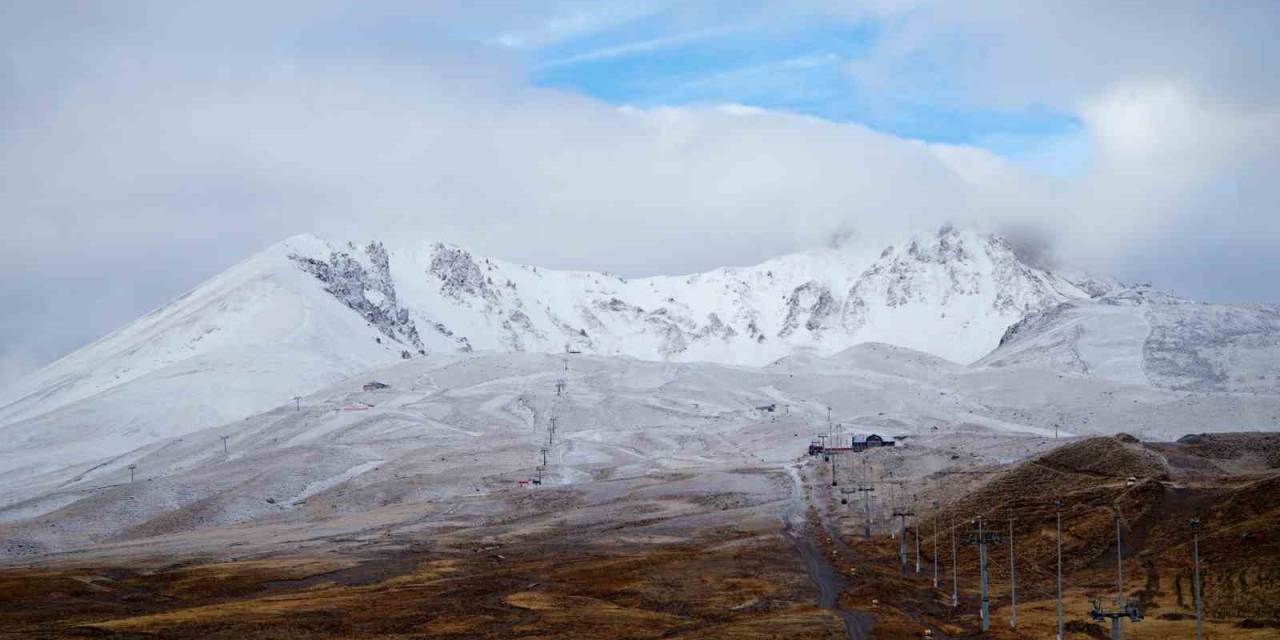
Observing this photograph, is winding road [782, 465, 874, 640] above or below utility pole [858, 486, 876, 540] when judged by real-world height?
below

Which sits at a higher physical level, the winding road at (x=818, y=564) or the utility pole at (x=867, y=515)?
the utility pole at (x=867, y=515)

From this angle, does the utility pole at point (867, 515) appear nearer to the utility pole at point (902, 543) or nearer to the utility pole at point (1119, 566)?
the utility pole at point (902, 543)

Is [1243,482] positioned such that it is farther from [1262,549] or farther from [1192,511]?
[1262,549]

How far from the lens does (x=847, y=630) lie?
75438mm

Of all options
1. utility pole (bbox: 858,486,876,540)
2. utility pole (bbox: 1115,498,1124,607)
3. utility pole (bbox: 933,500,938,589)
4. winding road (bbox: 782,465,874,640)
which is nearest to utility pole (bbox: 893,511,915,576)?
utility pole (bbox: 933,500,938,589)

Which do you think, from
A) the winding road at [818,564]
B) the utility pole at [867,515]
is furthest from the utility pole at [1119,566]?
the utility pole at [867,515]

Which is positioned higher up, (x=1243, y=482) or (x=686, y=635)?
(x=1243, y=482)

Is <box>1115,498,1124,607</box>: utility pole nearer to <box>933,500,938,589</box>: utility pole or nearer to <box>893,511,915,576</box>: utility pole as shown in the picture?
<box>933,500,938,589</box>: utility pole

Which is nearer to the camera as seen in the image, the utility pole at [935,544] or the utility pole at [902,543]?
the utility pole at [935,544]

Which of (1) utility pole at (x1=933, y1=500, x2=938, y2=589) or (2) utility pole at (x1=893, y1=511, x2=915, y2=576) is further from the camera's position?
(2) utility pole at (x1=893, y1=511, x2=915, y2=576)

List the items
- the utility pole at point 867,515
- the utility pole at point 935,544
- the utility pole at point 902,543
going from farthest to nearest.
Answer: the utility pole at point 867,515, the utility pole at point 902,543, the utility pole at point 935,544

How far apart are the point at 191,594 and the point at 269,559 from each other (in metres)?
23.7

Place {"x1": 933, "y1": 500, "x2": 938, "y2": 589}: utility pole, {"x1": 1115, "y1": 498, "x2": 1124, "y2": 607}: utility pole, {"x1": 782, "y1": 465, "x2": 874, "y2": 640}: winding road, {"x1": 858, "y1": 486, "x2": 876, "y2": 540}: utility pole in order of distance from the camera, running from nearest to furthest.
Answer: {"x1": 1115, "y1": 498, "x2": 1124, "y2": 607}: utility pole, {"x1": 782, "y1": 465, "x2": 874, "y2": 640}: winding road, {"x1": 933, "y1": 500, "x2": 938, "y2": 589}: utility pole, {"x1": 858, "y1": 486, "x2": 876, "y2": 540}: utility pole

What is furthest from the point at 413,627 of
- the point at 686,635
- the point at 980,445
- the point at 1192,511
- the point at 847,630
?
the point at 980,445
